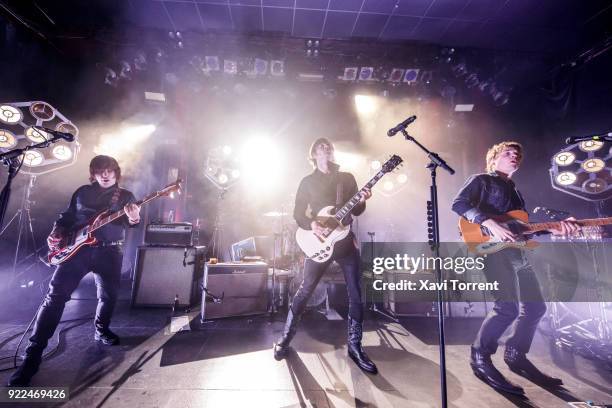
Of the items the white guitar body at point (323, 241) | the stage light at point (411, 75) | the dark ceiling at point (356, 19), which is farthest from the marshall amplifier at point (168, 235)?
the stage light at point (411, 75)

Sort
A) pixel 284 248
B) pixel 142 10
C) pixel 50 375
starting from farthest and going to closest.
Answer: pixel 284 248, pixel 142 10, pixel 50 375

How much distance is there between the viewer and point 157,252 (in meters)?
4.72

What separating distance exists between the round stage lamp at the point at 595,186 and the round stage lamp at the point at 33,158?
11518 mm

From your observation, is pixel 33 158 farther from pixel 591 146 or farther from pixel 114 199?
pixel 591 146

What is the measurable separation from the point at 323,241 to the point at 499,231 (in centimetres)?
179

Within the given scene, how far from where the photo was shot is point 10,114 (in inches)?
197

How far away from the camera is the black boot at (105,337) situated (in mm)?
3190

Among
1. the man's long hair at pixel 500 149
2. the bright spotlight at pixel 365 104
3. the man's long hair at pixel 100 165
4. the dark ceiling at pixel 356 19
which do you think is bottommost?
the man's long hair at pixel 100 165

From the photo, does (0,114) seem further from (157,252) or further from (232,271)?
(232,271)

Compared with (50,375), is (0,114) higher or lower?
higher

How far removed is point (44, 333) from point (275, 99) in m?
6.68

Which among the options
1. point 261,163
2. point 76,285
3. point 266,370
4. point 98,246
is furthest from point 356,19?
point 76,285

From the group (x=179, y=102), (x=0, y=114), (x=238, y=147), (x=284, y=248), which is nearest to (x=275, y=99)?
(x=238, y=147)

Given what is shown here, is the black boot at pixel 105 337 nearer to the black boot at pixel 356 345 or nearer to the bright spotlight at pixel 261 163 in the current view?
the black boot at pixel 356 345
